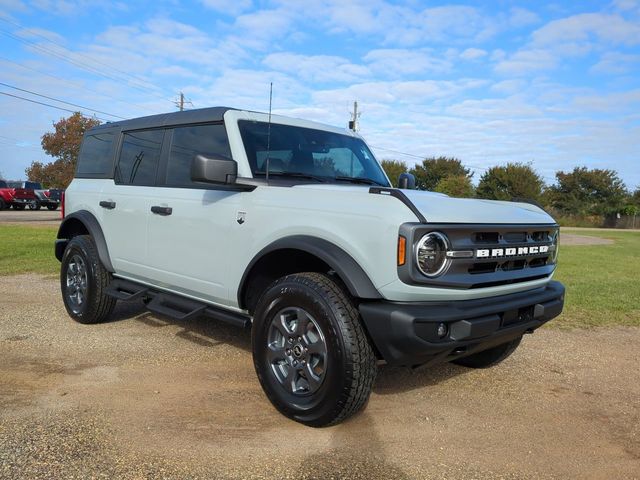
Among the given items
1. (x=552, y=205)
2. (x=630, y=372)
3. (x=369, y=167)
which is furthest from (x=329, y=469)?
(x=552, y=205)

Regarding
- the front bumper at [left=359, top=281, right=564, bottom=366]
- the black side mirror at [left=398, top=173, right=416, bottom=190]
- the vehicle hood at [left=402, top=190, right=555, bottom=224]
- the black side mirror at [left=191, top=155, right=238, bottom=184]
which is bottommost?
the front bumper at [left=359, top=281, right=564, bottom=366]

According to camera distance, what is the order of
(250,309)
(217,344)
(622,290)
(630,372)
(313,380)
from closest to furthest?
(313,380), (250,309), (630,372), (217,344), (622,290)

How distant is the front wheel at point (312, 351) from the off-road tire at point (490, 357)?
1701 millimetres

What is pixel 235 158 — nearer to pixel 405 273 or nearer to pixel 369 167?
pixel 369 167

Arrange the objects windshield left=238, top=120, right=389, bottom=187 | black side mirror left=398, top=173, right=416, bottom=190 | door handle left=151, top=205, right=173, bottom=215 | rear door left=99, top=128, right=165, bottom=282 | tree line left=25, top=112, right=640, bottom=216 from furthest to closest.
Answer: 1. tree line left=25, top=112, right=640, bottom=216
2. black side mirror left=398, top=173, right=416, bottom=190
3. rear door left=99, top=128, right=165, bottom=282
4. door handle left=151, top=205, right=173, bottom=215
5. windshield left=238, top=120, right=389, bottom=187

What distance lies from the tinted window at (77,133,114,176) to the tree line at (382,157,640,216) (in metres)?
49.3

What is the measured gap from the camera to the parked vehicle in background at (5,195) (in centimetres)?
3209

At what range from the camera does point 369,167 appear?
15.8ft

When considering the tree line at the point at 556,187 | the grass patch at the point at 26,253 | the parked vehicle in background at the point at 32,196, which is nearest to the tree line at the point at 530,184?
the tree line at the point at 556,187

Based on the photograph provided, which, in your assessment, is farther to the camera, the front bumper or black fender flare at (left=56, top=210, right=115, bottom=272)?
black fender flare at (left=56, top=210, right=115, bottom=272)

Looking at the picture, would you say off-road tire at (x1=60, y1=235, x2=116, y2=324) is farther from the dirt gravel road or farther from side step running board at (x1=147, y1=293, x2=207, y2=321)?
side step running board at (x1=147, y1=293, x2=207, y2=321)

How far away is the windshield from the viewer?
4051 millimetres

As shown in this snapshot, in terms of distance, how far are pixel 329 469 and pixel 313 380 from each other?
565mm

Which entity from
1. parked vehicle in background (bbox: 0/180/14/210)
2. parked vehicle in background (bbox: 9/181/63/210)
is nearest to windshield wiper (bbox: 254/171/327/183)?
parked vehicle in background (bbox: 9/181/63/210)
